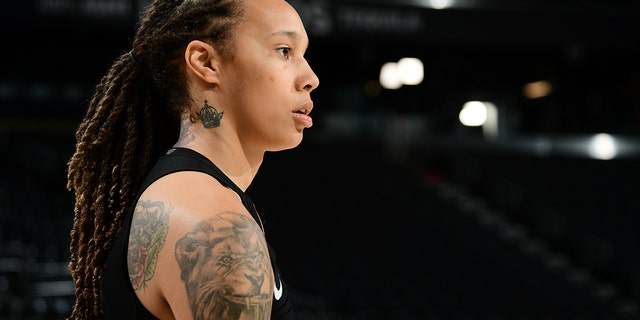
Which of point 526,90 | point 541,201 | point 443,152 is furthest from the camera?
point 526,90

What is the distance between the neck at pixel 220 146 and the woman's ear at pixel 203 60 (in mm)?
74

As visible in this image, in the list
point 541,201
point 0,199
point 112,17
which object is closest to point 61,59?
point 112,17

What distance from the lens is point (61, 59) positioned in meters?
12.9

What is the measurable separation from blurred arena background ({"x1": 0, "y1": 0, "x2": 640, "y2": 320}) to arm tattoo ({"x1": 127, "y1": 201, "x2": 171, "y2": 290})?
17.7 ft

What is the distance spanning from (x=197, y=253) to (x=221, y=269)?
0.11ft

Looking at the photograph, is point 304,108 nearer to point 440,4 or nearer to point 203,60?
point 203,60

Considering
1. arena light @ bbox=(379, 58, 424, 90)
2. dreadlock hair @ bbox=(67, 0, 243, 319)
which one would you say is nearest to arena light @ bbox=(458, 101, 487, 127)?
arena light @ bbox=(379, 58, 424, 90)

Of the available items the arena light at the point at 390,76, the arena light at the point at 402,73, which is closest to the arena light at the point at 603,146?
the arena light at the point at 402,73

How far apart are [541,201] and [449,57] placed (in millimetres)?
2967

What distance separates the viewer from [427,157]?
1356cm

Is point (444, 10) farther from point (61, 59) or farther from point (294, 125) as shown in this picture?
point (294, 125)

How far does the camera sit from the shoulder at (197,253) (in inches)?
38.0

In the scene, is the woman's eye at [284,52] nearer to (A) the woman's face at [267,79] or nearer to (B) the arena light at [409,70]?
(A) the woman's face at [267,79]

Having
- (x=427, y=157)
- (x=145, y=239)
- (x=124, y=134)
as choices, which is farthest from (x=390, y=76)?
(x=145, y=239)
